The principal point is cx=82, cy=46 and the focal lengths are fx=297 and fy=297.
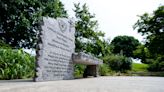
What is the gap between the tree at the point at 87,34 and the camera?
17.9 metres

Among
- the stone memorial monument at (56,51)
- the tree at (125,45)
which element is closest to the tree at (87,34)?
the stone memorial monument at (56,51)

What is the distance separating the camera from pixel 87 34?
18.1 meters

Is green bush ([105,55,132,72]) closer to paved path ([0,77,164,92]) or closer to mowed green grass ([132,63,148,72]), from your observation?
mowed green grass ([132,63,148,72])

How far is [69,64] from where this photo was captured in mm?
9008

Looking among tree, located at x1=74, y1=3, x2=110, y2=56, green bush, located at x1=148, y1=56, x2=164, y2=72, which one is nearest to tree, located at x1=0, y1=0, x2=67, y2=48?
tree, located at x1=74, y1=3, x2=110, y2=56

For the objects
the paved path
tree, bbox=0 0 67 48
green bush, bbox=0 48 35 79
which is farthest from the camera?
tree, bbox=0 0 67 48

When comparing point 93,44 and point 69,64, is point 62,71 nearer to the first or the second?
point 69,64

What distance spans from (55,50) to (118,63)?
17.0 metres

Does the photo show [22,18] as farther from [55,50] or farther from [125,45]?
[125,45]

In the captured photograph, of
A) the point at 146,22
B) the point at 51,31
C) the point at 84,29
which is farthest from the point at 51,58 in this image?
the point at 146,22

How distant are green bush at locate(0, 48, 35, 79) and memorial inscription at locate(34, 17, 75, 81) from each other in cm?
144

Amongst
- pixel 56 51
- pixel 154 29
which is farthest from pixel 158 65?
pixel 56 51

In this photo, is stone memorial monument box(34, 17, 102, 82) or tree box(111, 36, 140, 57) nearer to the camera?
stone memorial monument box(34, 17, 102, 82)

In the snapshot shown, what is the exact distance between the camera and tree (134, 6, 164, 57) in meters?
26.4
